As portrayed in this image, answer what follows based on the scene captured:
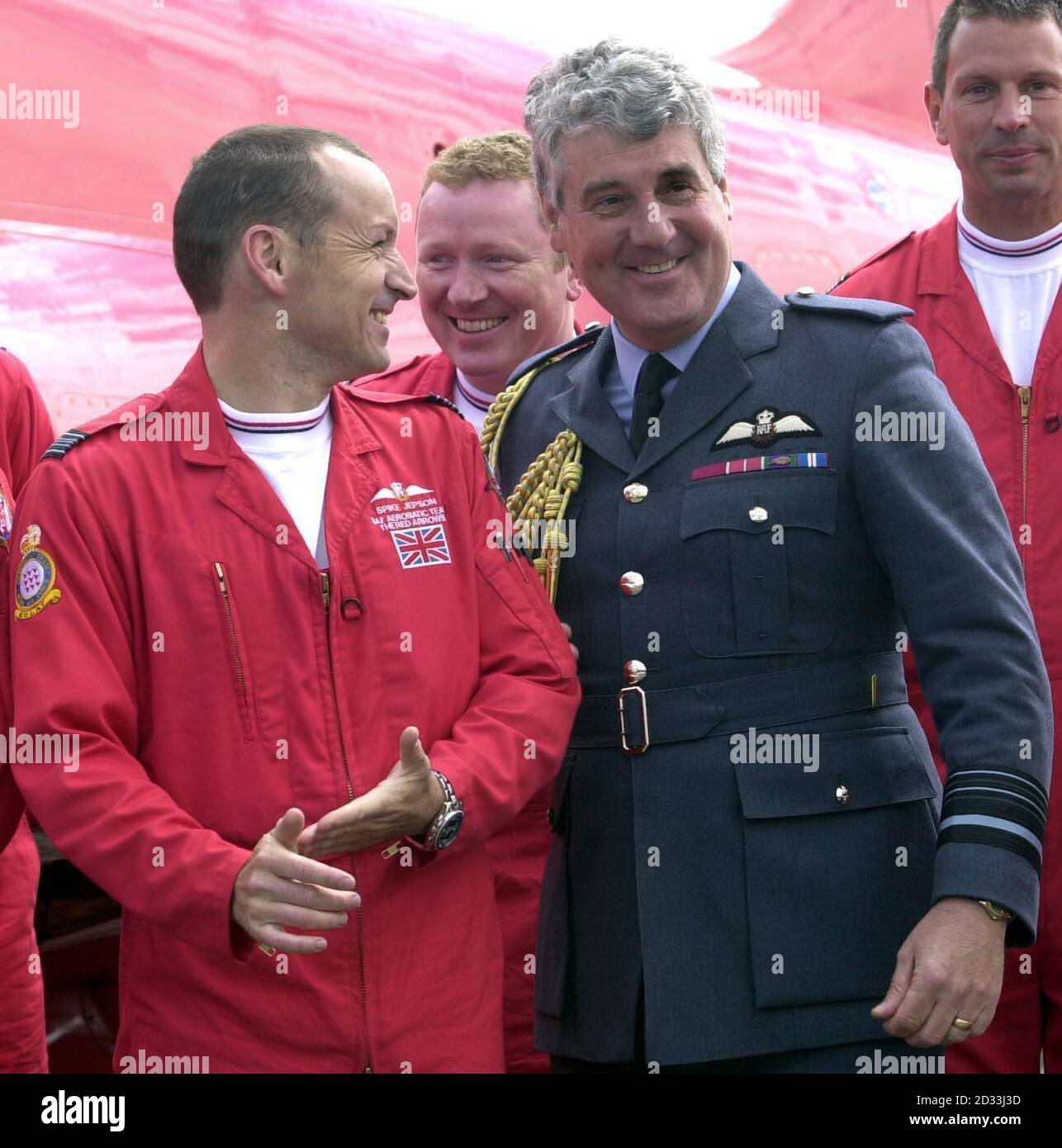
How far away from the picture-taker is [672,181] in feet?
7.32

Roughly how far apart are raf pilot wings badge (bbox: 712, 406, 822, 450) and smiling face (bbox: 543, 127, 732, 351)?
175 mm

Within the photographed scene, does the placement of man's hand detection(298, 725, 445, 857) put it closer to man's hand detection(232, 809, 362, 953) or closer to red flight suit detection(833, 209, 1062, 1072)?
man's hand detection(232, 809, 362, 953)

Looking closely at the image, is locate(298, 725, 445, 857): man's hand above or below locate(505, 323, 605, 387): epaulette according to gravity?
below

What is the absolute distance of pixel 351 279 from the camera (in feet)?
7.36

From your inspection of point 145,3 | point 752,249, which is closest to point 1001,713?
point 145,3

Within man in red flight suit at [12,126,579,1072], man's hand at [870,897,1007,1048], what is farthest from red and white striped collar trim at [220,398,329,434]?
man's hand at [870,897,1007,1048]

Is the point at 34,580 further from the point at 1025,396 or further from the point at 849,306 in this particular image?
the point at 1025,396

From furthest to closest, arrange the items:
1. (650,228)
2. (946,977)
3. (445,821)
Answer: (650,228), (445,821), (946,977)

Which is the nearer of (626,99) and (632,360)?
(626,99)

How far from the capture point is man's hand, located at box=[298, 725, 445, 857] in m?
1.91

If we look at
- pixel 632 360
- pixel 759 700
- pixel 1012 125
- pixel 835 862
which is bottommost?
pixel 835 862

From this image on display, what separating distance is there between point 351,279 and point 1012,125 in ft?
4.69

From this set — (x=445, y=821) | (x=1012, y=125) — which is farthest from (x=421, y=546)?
(x=1012, y=125)

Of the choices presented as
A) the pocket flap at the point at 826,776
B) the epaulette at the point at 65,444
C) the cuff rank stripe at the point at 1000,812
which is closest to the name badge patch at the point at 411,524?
the epaulette at the point at 65,444
